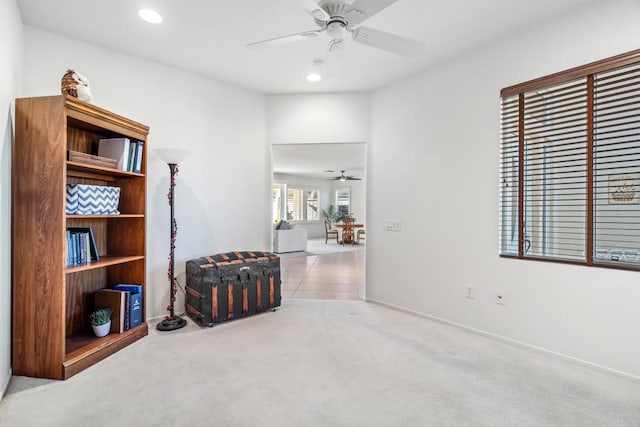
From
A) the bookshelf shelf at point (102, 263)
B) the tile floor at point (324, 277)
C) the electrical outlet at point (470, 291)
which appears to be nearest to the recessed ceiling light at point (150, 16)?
the bookshelf shelf at point (102, 263)

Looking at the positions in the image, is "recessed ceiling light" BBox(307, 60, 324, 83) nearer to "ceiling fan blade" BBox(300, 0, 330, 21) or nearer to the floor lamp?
"ceiling fan blade" BBox(300, 0, 330, 21)

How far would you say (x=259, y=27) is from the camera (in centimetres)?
262

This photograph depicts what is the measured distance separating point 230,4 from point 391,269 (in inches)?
119

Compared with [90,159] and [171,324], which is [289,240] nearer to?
[171,324]

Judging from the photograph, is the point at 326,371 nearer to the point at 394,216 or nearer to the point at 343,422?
the point at 343,422

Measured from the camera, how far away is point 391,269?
3.76 m

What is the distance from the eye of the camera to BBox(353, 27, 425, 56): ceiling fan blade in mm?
1966

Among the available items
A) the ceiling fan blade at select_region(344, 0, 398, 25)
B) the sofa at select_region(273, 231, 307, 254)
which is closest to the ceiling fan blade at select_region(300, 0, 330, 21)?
the ceiling fan blade at select_region(344, 0, 398, 25)

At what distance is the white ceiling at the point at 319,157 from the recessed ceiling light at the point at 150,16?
300cm

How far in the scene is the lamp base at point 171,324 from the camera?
2.97 metres

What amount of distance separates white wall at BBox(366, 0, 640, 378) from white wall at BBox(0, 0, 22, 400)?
3.27 metres

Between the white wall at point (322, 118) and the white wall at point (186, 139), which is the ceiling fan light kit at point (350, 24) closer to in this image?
the white wall at point (186, 139)

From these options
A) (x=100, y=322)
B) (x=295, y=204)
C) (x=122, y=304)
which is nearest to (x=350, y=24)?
(x=122, y=304)

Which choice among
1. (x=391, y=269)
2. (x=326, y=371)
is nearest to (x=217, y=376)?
(x=326, y=371)
